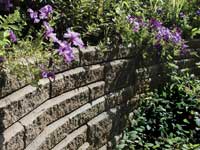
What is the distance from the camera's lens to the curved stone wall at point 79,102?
2578mm

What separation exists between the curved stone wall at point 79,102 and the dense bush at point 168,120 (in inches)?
5.3

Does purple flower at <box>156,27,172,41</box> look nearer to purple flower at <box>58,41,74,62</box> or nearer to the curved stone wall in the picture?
the curved stone wall

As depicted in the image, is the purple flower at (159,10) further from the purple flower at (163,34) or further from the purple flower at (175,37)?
the purple flower at (163,34)

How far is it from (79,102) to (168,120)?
1.64 metres

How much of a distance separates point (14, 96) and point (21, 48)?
353 millimetres

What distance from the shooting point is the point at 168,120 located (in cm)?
491

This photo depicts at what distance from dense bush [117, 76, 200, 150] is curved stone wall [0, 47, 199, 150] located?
134 mm

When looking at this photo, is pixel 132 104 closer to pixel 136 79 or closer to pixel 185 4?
pixel 136 79

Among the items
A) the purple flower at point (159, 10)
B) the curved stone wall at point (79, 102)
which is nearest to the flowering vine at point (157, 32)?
the curved stone wall at point (79, 102)

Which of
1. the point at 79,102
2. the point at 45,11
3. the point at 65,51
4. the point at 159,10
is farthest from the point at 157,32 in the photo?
the point at 65,51

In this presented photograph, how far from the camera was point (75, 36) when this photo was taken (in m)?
2.87

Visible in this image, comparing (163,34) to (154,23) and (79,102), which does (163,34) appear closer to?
(154,23)

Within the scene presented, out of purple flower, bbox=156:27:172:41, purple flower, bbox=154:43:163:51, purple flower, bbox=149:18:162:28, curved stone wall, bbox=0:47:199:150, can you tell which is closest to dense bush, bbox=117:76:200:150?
curved stone wall, bbox=0:47:199:150

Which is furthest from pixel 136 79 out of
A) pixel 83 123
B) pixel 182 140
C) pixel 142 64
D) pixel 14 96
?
pixel 14 96
